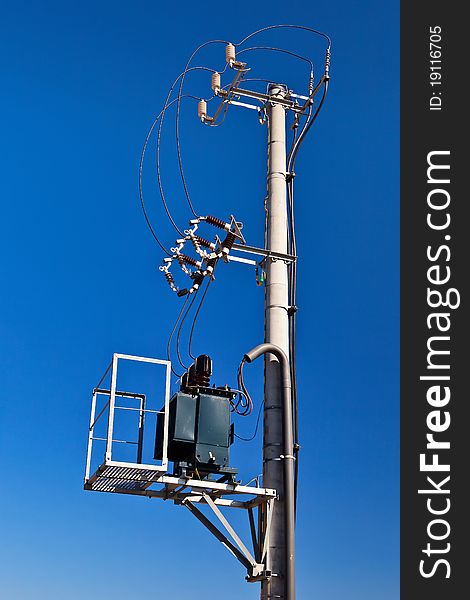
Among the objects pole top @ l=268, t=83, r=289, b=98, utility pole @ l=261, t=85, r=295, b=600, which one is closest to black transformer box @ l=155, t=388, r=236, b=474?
utility pole @ l=261, t=85, r=295, b=600

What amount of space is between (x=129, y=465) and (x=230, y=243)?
5.41m

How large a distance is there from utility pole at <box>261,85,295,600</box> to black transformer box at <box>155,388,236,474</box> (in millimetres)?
927

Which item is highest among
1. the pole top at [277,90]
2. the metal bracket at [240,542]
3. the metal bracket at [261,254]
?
the pole top at [277,90]

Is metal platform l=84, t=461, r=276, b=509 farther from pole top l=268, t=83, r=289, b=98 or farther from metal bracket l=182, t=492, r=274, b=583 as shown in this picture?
pole top l=268, t=83, r=289, b=98

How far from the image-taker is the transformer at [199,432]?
15.8 meters

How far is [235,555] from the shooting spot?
15711 mm

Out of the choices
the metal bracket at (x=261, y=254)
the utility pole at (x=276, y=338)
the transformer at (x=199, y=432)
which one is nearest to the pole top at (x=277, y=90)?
the utility pole at (x=276, y=338)

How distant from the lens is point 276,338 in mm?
17453

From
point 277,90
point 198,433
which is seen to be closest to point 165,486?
point 198,433

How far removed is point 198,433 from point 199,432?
0.10ft

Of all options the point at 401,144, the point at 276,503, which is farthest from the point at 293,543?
the point at 401,144

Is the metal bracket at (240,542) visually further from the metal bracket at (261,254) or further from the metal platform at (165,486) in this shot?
the metal bracket at (261,254)

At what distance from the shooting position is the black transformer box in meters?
15.8

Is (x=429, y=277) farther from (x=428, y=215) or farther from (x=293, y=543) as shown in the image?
(x=293, y=543)
